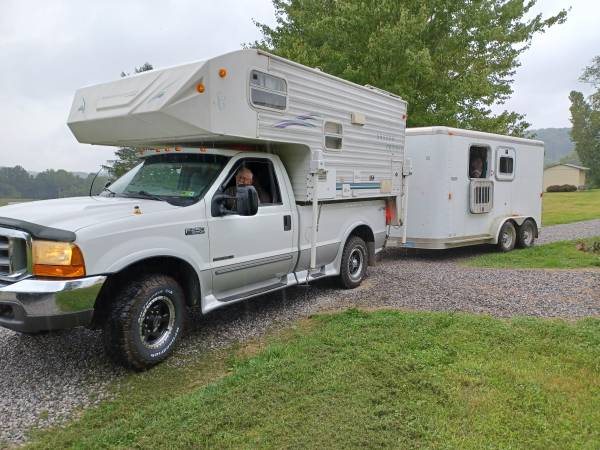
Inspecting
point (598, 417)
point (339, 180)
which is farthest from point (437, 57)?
point (598, 417)

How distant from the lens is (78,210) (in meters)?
4.43

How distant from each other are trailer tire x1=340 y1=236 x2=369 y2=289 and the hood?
130 inches

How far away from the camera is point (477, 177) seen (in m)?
10.8

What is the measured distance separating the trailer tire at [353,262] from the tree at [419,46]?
21.9 feet

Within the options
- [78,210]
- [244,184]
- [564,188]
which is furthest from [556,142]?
[78,210]

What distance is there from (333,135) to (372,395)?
4075 millimetres

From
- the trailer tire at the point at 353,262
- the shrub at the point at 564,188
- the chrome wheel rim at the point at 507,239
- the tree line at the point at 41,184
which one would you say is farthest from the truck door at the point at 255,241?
the shrub at the point at 564,188

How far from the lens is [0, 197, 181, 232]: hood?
409 cm

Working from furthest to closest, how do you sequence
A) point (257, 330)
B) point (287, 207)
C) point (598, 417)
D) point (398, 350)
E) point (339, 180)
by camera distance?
point (339, 180), point (287, 207), point (257, 330), point (398, 350), point (598, 417)

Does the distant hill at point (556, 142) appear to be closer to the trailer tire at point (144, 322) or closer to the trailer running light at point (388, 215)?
the trailer running light at point (388, 215)

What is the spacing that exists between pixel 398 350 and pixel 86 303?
273cm

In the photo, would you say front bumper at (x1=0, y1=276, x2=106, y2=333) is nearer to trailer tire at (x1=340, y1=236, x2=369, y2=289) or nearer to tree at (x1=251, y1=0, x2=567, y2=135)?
trailer tire at (x1=340, y1=236, x2=369, y2=289)

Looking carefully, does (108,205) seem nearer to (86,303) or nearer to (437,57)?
(86,303)

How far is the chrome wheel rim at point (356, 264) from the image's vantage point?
25.3 ft
